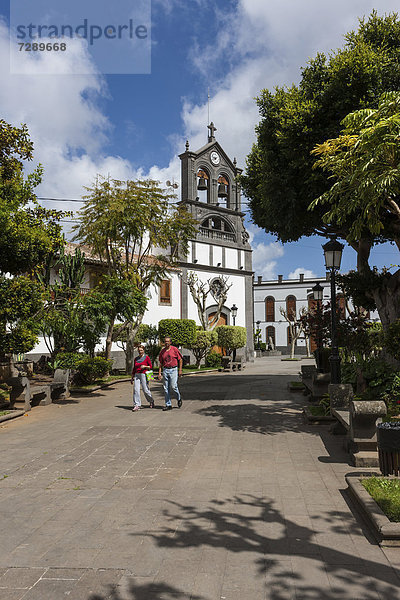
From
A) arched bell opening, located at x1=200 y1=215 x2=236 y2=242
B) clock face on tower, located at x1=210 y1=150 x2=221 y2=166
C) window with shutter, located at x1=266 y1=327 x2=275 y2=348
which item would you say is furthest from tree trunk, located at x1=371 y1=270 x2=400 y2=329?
window with shutter, located at x1=266 y1=327 x2=275 y2=348

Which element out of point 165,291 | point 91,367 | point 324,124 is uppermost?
point 324,124

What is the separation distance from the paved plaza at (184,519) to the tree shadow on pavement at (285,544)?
0.03ft

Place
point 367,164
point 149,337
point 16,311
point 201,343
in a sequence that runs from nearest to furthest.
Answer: point 367,164 < point 16,311 < point 201,343 < point 149,337

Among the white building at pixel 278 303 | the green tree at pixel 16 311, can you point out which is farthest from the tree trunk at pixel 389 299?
the white building at pixel 278 303

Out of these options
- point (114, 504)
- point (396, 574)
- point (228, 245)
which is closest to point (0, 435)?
point (114, 504)

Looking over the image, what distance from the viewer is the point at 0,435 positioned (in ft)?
27.6

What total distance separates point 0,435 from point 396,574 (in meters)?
7.26

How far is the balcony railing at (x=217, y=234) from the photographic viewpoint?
111ft

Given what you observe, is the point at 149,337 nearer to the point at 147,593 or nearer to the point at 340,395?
the point at 340,395

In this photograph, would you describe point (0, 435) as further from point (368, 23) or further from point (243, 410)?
point (368, 23)

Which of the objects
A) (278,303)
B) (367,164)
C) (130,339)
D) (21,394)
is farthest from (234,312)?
(278,303)

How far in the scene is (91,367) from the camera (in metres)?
16.2

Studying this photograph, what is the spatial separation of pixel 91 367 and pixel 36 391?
4521 millimetres

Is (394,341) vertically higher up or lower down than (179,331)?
lower down
